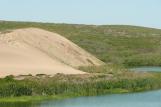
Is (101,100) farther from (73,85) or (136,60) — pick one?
(136,60)

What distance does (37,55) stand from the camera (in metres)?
80.3

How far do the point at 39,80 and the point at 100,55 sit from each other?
62784 mm

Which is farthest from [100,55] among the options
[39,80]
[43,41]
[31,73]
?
[39,80]

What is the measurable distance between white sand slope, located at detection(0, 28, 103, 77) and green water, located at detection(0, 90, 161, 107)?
13926 mm

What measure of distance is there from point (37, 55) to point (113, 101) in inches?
1228

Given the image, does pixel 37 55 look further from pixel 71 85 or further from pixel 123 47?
pixel 123 47

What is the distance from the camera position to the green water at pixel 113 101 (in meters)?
47.6

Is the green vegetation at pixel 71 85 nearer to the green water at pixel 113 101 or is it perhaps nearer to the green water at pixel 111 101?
the green water at pixel 111 101

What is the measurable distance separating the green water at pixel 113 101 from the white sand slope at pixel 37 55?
13926 millimetres

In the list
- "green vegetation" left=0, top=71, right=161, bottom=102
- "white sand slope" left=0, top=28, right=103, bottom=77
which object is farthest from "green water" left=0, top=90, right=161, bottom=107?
"white sand slope" left=0, top=28, right=103, bottom=77

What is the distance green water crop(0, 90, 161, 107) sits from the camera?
4759 cm

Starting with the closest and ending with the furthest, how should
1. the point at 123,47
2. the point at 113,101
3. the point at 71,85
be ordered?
the point at 113,101 < the point at 71,85 < the point at 123,47

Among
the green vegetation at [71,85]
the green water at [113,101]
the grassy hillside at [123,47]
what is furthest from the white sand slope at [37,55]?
the green water at [113,101]

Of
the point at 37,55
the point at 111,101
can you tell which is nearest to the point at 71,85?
the point at 111,101
